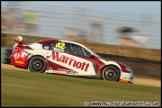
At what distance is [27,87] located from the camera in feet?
25.2

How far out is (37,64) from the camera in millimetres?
11922

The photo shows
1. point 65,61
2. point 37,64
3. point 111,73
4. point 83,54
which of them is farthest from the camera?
point 83,54

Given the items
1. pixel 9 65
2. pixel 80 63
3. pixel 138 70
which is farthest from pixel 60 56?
pixel 138 70

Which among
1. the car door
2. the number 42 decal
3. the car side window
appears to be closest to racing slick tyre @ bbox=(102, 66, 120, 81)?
the car door

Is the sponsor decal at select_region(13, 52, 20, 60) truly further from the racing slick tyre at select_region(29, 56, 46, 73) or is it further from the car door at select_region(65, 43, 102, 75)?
the car door at select_region(65, 43, 102, 75)

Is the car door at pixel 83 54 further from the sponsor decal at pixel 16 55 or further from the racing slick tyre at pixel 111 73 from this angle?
the sponsor decal at pixel 16 55

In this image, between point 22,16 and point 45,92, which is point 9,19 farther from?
point 45,92

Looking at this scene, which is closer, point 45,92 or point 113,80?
point 45,92

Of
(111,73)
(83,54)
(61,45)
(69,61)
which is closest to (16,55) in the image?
(61,45)

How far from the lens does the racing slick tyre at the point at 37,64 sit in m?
11.8

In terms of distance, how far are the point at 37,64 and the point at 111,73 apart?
8.45 feet

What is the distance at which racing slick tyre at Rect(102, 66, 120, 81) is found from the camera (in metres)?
12.2

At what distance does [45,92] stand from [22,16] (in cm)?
994

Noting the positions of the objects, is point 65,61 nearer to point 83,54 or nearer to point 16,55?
point 83,54
